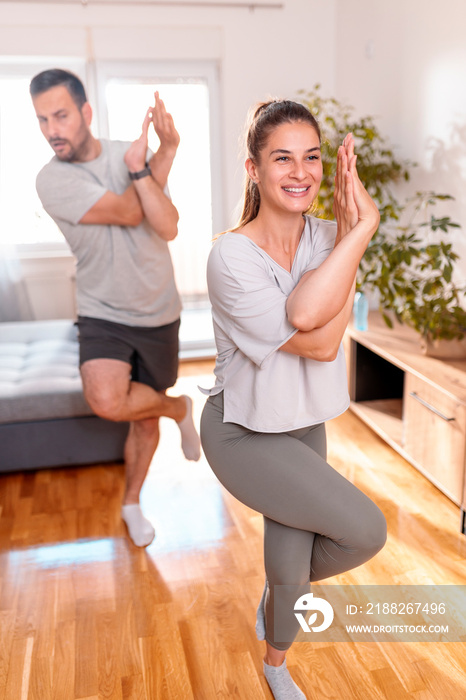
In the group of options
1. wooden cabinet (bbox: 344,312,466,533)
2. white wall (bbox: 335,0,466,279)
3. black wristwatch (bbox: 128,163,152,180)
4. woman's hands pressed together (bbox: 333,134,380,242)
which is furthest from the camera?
white wall (bbox: 335,0,466,279)

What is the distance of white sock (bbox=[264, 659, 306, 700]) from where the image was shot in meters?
1.50

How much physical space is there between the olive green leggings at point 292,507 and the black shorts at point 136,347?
2.54 feet

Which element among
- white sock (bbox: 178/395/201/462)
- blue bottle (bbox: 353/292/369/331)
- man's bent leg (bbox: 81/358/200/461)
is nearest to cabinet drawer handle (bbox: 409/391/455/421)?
blue bottle (bbox: 353/292/369/331)

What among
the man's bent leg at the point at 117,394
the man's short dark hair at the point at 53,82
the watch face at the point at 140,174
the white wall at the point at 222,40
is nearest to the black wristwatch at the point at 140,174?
the watch face at the point at 140,174

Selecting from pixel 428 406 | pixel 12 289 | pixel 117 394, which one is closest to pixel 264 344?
pixel 117 394

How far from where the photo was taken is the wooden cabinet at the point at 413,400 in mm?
2260

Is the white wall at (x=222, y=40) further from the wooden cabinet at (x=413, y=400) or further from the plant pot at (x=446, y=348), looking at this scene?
the plant pot at (x=446, y=348)

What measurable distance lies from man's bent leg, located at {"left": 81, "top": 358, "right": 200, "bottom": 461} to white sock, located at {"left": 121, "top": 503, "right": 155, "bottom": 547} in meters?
0.34

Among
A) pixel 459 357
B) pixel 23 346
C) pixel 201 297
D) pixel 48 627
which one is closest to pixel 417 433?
pixel 459 357

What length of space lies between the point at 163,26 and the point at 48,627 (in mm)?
3610

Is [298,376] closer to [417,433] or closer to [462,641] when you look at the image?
[462,641]

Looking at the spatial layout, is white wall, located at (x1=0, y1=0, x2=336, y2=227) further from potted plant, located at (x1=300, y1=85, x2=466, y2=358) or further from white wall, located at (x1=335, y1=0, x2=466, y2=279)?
potted plant, located at (x1=300, y1=85, x2=466, y2=358)

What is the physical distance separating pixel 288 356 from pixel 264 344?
0.08 meters

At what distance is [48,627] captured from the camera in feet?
5.94
